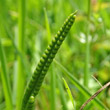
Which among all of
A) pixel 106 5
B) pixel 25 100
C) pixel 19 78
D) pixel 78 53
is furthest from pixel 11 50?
pixel 25 100

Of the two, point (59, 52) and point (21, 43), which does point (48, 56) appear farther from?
point (59, 52)

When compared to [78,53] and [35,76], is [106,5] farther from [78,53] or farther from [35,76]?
[35,76]

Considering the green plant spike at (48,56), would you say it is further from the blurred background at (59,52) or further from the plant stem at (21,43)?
the plant stem at (21,43)

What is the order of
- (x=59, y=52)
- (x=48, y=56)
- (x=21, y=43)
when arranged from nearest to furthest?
(x=48, y=56)
(x=21, y=43)
(x=59, y=52)

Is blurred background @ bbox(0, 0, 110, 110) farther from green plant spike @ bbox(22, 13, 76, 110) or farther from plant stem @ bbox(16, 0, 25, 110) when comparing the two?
green plant spike @ bbox(22, 13, 76, 110)

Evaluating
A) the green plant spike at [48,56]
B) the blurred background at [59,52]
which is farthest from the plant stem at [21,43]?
the green plant spike at [48,56]

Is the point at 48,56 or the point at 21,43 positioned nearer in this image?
the point at 48,56

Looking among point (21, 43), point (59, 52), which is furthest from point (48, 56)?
point (59, 52)
